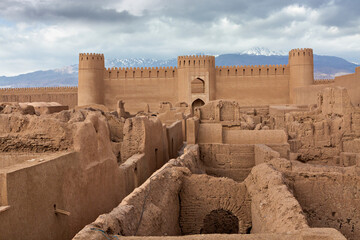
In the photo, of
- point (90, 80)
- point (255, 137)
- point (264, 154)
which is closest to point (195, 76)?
point (90, 80)

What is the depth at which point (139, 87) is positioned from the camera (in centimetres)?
3538

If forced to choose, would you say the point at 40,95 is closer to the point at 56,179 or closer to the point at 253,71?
the point at 253,71

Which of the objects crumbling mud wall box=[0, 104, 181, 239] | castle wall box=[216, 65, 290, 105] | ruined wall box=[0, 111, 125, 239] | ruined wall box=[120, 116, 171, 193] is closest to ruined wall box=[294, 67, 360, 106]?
castle wall box=[216, 65, 290, 105]

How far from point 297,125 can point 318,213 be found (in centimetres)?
829

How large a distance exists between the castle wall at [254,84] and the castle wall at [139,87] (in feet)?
14.3

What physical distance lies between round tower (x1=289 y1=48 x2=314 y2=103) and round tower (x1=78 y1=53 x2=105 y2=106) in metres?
16.9

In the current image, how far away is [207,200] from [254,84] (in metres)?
28.6

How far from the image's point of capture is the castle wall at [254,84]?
3444cm

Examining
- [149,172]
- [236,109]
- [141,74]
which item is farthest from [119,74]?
[149,172]

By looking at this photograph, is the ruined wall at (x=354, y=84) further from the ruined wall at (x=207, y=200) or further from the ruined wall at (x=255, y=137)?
the ruined wall at (x=207, y=200)

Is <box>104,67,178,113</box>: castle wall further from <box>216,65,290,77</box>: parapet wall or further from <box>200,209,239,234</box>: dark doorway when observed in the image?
<box>200,209,239,234</box>: dark doorway

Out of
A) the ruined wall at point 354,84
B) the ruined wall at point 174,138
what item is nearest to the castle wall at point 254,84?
the ruined wall at point 354,84

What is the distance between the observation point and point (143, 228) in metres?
4.70

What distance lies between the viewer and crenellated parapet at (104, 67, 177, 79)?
1391 inches
